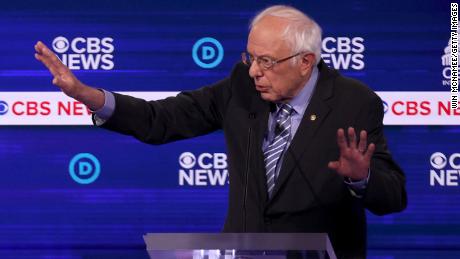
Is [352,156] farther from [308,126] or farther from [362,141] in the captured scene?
[308,126]

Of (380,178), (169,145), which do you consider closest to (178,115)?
(380,178)

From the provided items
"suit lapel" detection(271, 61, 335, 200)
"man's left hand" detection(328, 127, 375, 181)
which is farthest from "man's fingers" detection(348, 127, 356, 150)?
"suit lapel" detection(271, 61, 335, 200)

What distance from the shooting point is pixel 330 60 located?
455 centimetres

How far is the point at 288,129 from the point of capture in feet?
10.6

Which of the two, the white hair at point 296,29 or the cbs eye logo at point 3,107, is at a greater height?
the white hair at point 296,29

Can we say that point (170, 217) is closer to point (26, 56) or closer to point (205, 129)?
point (26, 56)

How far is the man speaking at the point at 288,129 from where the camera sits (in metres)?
3.13

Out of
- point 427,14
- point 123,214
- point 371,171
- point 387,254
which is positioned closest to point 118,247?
point 123,214

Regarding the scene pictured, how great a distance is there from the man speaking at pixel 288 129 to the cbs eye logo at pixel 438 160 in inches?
54.1

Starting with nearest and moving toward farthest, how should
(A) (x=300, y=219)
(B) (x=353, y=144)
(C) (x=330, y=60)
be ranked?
(B) (x=353, y=144), (A) (x=300, y=219), (C) (x=330, y=60)

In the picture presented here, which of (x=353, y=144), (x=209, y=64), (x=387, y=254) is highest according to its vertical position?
(x=209, y=64)

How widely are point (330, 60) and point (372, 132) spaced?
54.3 inches

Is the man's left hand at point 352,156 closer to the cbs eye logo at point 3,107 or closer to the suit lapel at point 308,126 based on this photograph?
the suit lapel at point 308,126

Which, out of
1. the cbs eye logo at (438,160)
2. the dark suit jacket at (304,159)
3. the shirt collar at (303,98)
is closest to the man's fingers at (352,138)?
the dark suit jacket at (304,159)
